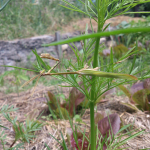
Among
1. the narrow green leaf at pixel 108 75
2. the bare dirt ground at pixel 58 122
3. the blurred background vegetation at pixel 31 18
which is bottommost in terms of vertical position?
the bare dirt ground at pixel 58 122

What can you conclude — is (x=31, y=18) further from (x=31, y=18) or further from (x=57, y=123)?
(x=57, y=123)

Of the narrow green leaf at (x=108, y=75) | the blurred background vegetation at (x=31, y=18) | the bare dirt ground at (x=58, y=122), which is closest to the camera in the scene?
the narrow green leaf at (x=108, y=75)

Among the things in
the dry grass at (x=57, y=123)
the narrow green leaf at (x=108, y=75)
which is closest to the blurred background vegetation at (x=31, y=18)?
the dry grass at (x=57, y=123)

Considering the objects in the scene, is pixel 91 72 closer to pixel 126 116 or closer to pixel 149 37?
pixel 126 116

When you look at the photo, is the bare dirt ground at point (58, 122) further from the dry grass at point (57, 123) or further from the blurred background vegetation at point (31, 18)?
the blurred background vegetation at point (31, 18)

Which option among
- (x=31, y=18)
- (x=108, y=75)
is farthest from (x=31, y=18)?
(x=108, y=75)

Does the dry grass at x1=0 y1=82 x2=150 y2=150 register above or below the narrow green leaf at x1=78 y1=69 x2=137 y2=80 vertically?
below

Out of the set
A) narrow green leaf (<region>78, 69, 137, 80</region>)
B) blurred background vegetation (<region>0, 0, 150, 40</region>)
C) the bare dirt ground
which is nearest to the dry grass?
the bare dirt ground

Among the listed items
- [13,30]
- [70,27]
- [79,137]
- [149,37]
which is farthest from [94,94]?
[70,27]

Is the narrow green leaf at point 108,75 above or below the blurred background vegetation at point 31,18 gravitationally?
→ below

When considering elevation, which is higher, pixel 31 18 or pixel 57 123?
pixel 31 18

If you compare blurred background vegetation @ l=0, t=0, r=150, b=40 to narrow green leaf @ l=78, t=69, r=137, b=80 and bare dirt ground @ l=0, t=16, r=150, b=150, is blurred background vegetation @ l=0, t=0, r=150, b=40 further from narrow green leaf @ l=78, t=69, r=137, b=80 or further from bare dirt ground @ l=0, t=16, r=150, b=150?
narrow green leaf @ l=78, t=69, r=137, b=80

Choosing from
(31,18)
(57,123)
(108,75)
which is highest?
(31,18)

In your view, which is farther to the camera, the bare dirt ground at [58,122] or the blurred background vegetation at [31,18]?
the blurred background vegetation at [31,18]
